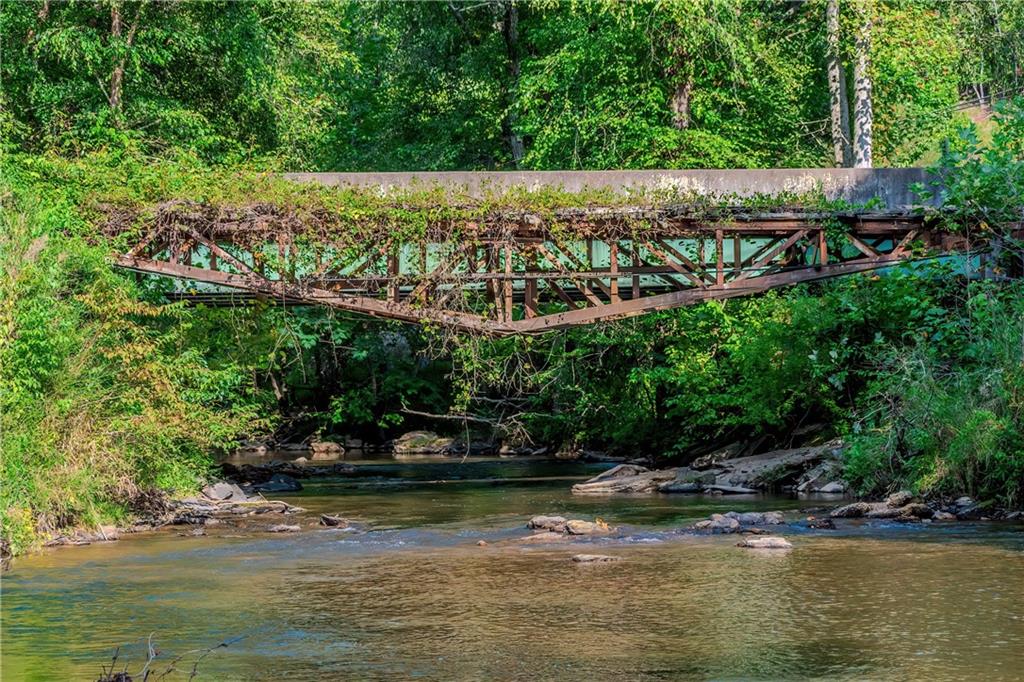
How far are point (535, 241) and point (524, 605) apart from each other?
10.2m

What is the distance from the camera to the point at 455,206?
23422 mm

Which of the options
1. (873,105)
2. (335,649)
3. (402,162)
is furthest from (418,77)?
(335,649)

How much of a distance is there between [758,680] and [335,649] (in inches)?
145

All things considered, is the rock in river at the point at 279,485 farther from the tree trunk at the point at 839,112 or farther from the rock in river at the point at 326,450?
the tree trunk at the point at 839,112

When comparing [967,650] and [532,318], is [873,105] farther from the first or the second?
[967,650]

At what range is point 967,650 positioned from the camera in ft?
38.9

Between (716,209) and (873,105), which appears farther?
(873,105)

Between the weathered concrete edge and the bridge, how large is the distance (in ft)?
0.08

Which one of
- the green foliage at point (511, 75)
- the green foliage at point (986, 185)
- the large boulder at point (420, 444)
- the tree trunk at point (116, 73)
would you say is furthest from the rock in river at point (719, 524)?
the large boulder at point (420, 444)

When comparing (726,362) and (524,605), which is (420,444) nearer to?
(726,362)

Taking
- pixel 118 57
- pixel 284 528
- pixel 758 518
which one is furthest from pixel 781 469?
pixel 118 57

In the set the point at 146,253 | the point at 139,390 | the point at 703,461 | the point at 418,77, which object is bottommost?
the point at 703,461

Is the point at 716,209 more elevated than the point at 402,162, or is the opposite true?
the point at 402,162

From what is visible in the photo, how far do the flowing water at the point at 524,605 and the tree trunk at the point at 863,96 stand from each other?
14118mm
